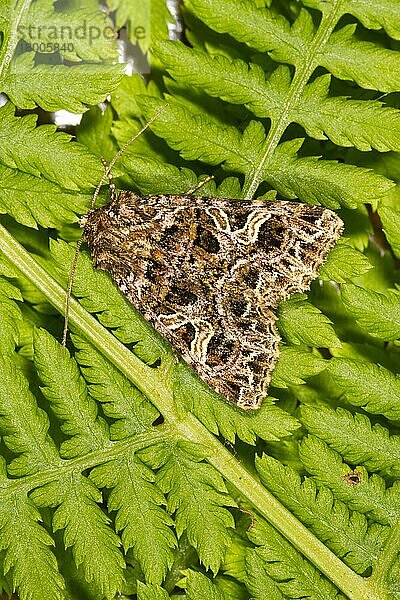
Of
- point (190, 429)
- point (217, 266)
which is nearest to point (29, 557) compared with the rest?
point (190, 429)

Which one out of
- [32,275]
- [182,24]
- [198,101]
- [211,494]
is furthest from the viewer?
[182,24]

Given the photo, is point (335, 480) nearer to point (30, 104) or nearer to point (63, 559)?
point (63, 559)

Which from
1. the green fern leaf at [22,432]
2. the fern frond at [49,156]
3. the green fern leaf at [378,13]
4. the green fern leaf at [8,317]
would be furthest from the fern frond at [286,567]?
the green fern leaf at [378,13]

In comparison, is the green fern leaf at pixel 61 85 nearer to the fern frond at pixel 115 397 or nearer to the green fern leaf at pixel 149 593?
the fern frond at pixel 115 397

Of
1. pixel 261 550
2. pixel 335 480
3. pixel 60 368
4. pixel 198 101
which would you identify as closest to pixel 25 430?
pixel 60 368

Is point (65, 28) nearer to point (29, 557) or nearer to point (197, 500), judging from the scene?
point (197, 500)

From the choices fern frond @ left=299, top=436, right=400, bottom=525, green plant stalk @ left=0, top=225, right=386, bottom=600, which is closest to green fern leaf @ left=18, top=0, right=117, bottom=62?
green plant stalk @ left=0, top=225, right=386, bottom=600
